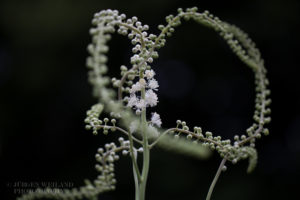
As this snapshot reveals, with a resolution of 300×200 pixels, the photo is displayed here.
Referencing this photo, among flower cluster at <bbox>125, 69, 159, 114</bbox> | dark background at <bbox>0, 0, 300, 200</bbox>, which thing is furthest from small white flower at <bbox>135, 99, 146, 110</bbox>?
dark background at <bbox>0, 0, 300, 200</bbox>

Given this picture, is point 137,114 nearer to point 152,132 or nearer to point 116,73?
point 152,132

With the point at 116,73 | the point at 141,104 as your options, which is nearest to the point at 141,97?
the point at 141,104

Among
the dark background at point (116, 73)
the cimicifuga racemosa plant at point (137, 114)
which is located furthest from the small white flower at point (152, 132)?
the dark background at point (116, 73)

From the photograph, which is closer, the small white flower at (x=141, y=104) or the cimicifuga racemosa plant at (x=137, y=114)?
the cimicifuga racemosa plant at (x=137, y=114)

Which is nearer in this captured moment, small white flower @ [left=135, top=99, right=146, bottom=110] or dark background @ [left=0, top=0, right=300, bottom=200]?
small white flower @ [left=135, top=99, right=146, bottom=110]

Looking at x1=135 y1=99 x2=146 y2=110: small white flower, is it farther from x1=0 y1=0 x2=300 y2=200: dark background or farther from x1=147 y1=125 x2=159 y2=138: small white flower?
x1=0 y1=0 x2=300 y2=200: dark background

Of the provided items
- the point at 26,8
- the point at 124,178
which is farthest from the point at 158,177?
the point at 26,8

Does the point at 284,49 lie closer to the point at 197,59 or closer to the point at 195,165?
the point at 197,59

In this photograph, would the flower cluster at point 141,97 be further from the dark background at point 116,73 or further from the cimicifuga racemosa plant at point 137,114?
the dark background at point 116,73
